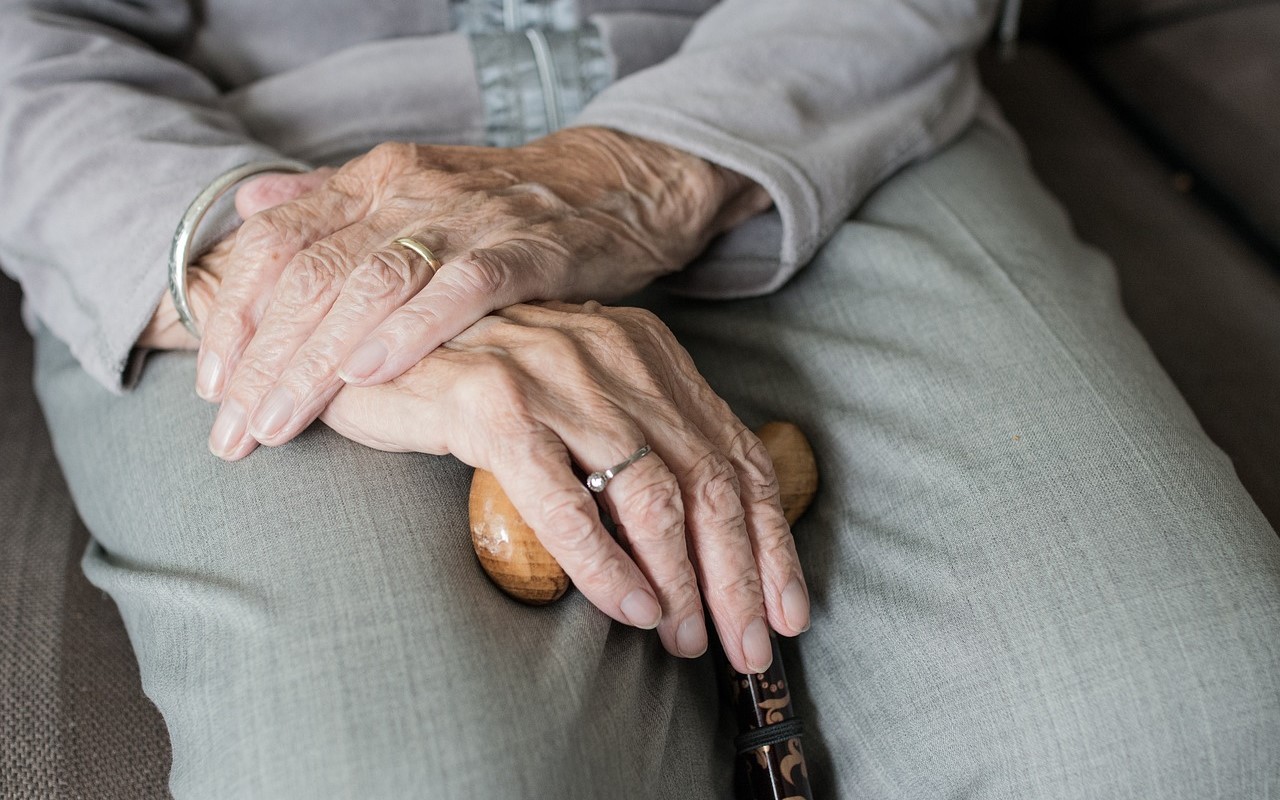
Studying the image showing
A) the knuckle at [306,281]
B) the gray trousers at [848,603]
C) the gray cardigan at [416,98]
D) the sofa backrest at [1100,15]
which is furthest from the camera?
the sofa backrest at [1100,15]

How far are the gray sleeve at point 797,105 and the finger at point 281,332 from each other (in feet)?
1.02

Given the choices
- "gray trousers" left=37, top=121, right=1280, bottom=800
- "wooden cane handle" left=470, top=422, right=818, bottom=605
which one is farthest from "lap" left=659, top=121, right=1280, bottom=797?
"wooden cane handle" left=470, top=422, right=818, bottom=605

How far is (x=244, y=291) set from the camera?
640 millimetres

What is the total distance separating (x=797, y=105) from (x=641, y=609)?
1.73 ft

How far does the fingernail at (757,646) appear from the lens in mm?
609

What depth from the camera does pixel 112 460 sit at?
0.71m

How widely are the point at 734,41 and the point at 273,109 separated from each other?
18.0 inches

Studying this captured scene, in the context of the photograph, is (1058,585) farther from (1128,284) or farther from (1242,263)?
(1242,263)

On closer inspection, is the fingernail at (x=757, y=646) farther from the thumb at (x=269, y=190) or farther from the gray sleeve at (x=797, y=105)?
the thumb at (x=269, y=190)

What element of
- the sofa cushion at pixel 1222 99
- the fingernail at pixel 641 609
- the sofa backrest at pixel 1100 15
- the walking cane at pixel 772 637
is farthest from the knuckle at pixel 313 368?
the sofa backrest at pixel 1100 15

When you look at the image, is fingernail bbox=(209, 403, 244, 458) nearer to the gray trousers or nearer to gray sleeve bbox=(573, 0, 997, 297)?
the gray trousers

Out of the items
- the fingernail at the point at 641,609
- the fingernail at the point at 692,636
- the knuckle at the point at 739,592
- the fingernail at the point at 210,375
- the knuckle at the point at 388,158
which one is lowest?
the fingernail at the point at 692,636

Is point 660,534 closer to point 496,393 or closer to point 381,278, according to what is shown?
point 496,393

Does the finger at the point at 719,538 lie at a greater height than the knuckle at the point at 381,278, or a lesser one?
lesser
